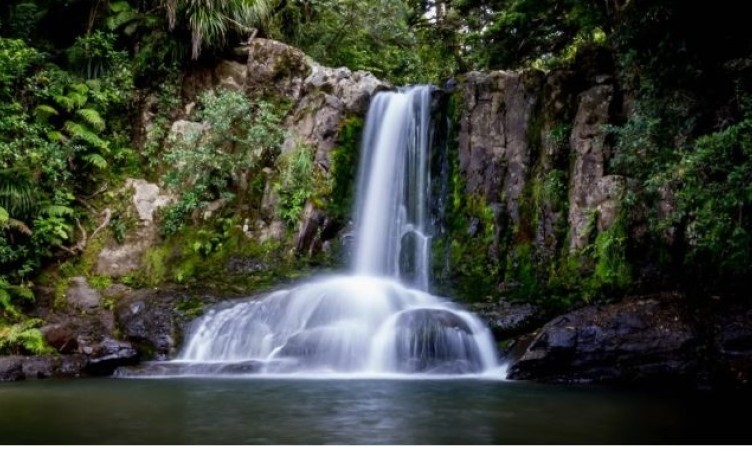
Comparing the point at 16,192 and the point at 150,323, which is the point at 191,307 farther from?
the point at 16,192

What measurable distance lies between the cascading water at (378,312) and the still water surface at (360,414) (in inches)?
49.1

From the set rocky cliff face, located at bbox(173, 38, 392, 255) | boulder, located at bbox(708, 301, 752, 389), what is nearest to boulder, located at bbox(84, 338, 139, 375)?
rocky cliff face, located at bbox(173, 38, 392, 255)

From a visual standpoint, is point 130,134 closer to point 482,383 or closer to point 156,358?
point 156,358

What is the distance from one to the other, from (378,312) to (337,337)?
99 centimetres

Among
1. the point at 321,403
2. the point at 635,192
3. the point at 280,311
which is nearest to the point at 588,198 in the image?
the point at 635,192

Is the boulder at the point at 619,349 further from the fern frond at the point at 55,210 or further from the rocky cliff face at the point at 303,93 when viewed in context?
the fern frond at the point at 55,210

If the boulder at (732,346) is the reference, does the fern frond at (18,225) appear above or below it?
above

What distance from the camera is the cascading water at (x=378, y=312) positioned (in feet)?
31.4

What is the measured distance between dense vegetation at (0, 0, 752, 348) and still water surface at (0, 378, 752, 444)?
2.45m

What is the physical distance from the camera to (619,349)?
8500 mm

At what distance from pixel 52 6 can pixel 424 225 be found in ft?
34.6

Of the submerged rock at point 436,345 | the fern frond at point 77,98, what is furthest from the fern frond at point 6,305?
the submerged rock at point 436,345

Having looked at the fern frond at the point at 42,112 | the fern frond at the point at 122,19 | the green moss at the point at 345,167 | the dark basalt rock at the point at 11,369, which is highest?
the fern frond at the point at 122,19

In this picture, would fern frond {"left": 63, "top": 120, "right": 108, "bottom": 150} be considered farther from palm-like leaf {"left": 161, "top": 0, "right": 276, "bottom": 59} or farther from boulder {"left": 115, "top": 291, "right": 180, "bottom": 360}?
boulder {"left": 115, "top": 291, "right": 180, "bottom": 360}
